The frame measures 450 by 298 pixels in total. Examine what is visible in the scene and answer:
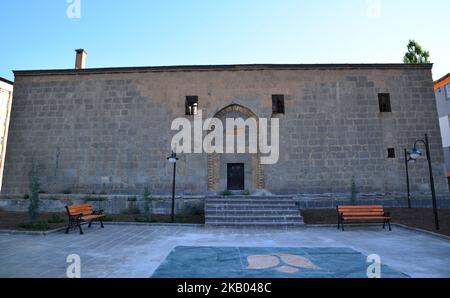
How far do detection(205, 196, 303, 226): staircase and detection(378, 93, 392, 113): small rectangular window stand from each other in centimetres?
811

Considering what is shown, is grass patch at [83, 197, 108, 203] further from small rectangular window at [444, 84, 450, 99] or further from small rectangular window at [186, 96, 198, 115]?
small rectangular window at [444, 84, 450, 99]

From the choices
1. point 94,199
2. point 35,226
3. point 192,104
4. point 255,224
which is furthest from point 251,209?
point 35,226

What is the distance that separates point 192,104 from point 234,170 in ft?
14.9

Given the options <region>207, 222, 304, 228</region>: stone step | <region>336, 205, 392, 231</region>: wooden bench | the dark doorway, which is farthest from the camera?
the dark doorway

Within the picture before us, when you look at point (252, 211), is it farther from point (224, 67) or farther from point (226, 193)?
point (224, 67)

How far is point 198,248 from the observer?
6.52m

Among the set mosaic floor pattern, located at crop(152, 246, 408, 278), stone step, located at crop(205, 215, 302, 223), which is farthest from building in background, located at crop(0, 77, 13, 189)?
mosaic floor pattern, located at crop(152, 246, 408, 278)

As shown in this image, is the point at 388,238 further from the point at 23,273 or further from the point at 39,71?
the point at 39,71

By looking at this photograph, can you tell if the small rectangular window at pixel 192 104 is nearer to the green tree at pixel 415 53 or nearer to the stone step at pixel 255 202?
the stone step at pixel 255 202

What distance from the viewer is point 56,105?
16.1 metres

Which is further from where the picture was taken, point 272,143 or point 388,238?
point 272,143

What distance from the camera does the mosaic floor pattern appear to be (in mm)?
4469

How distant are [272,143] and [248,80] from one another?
3956 mm
